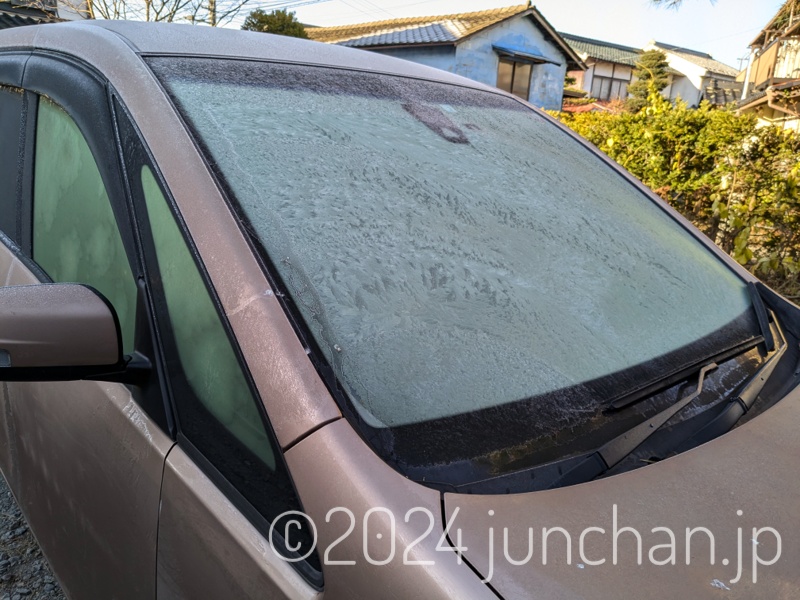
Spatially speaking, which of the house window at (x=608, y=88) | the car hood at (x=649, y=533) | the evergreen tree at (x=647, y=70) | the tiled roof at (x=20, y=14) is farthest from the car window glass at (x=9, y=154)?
the house window at (x=608, y=88)

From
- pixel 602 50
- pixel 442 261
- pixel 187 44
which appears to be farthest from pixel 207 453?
pixel 602 50

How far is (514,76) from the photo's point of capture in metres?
25.1

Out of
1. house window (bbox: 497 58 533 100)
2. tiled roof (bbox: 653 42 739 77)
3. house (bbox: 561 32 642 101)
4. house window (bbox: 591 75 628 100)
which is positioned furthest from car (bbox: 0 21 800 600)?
tiled roof (bbox: 653 42 739 77)

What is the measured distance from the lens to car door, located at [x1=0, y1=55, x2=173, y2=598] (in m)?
1.11

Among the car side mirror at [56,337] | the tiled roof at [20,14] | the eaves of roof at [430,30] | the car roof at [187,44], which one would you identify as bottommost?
the car side mirror at [56,337]

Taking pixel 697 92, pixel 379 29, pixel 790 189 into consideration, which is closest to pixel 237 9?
pixel 790 189

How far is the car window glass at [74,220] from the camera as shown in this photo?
4.08ft

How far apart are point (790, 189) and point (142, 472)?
15.1 ft

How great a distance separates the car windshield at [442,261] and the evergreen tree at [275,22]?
17767 millimetres

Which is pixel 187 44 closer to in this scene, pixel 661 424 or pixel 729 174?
pixel 661 424

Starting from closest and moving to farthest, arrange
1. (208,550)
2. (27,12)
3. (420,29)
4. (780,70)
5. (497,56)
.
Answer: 1. (208,550)
2. (27,12)
3. (780,70)
4. (420,29)
5. (497,56)

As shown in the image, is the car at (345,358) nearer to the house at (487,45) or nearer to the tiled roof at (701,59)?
the house at (487,45)

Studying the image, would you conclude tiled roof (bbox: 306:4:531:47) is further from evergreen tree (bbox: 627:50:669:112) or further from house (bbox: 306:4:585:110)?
evergreen tree (bbox: 627:50:669:112)

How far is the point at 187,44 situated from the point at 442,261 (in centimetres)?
76
